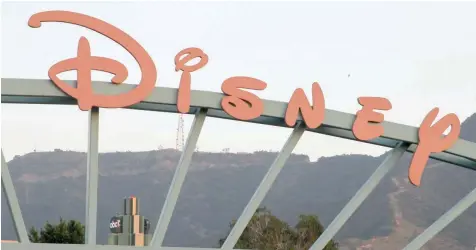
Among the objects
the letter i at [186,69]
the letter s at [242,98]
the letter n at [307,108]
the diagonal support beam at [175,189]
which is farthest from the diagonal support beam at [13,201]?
the letter n at [307,108]

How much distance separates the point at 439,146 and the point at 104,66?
670 centimetres

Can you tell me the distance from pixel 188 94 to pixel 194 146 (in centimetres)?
95

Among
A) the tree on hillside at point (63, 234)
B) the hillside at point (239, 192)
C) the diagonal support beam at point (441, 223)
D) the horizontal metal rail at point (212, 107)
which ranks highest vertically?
the hillside at point (239, 192)

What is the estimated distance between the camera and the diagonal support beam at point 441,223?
18.0 metres

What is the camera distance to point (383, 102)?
1814 cm

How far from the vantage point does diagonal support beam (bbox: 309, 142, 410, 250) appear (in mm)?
17125

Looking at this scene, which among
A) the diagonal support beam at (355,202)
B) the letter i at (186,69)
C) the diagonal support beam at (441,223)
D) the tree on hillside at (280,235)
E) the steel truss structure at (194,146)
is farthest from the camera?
the tree on hillside at (280,235)

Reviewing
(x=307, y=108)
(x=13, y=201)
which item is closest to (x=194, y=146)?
(x=307, y=108)

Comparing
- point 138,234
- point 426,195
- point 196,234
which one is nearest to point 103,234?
point 196,234

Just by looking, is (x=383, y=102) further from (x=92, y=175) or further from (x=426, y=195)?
(x=426, y=195)

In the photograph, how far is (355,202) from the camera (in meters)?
17.6

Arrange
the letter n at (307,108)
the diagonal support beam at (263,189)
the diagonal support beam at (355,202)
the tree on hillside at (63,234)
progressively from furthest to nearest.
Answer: the tree on hillside at (63,234) < the letter n at (307,108) < the diagonal support beam at (355,202) < the diagonal support beam at (263,189)

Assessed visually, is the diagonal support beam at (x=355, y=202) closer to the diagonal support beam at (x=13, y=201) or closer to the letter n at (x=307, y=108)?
the letter n at (x=307, y=108)

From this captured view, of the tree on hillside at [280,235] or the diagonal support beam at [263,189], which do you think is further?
the tree on hillside at [280,235]
